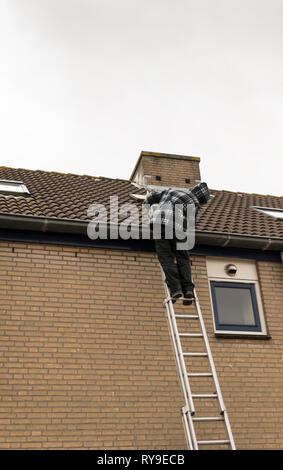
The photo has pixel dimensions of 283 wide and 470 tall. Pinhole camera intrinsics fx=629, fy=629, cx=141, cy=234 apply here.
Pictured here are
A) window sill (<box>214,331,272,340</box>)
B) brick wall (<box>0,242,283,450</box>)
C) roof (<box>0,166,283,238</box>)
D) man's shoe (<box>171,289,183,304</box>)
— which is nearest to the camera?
man's shoe (<box>171,289,183,304</box>)

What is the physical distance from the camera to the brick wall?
821cm

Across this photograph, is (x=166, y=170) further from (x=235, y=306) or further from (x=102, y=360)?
(x=102, y=360)

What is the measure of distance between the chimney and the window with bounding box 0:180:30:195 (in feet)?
10.4

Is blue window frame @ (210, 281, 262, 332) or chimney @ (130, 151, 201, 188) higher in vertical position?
chimney @ (130, 151, 201, 188)

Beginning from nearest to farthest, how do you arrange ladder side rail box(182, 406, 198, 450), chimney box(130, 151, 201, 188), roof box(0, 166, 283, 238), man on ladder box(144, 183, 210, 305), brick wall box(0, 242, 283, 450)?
ladder side rail box(182, 406, 198, 450)
man on ladder box(144, 183, 210, 305)
brick wall box(0, 242, 283, 450)
roof box(0, 166, 283, 238)
chimney box(130, 151, 201, 188)

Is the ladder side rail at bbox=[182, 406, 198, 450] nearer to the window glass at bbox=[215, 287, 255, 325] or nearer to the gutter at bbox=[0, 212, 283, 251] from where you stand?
the window glass at bbox=[215, 287, 255, 325]

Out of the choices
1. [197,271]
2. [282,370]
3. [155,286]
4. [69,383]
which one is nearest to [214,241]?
[197,271]

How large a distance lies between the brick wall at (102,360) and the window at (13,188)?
5.83 ft

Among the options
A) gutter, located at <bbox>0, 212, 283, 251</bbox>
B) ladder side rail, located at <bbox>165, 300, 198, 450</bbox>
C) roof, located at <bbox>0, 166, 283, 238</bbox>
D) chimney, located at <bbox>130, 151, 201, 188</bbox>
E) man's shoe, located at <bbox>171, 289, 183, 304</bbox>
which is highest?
chimney, located at <bbox>130, 151, 201, 188</bbox>

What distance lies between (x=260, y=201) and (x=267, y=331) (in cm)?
495

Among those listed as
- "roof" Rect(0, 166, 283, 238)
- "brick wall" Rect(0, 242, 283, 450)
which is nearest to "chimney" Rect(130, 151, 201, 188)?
"roof" Rect(0, 166, 283, 238)

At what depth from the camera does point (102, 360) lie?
344 inches

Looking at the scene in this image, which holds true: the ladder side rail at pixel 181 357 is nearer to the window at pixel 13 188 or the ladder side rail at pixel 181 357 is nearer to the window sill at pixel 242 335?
the window sill at pixel 242 335

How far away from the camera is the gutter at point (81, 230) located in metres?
9.06
